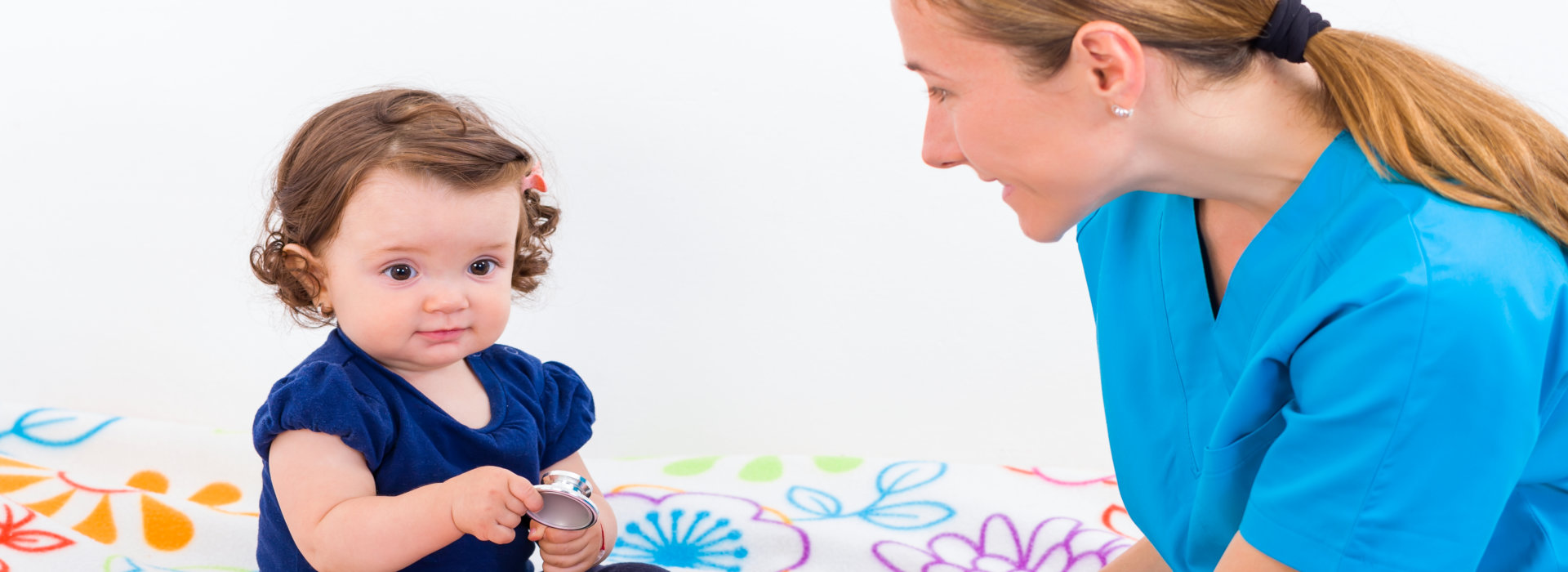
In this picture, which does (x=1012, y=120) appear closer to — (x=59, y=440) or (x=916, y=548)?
(x=916, y=548)

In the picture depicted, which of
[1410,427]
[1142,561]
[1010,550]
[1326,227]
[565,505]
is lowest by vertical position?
[1010,550]

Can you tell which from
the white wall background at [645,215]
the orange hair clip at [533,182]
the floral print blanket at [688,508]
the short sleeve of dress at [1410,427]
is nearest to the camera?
the short sleeve of dress at [1410,427]

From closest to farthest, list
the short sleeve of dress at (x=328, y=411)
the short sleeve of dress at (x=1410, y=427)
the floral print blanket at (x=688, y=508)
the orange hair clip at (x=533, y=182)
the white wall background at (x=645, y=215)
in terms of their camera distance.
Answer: the short sleeve of dress at (x=1410, y=427), the short sleeve of dress at (x=328, y=411), the orange hair clip at (x=533, y=182), the floral print blanket at (x=688, y=508), the white wall background at (x=645, y=215)

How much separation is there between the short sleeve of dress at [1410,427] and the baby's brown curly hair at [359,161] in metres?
0.68

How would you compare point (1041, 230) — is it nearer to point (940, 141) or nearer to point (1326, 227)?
point (940, 141)

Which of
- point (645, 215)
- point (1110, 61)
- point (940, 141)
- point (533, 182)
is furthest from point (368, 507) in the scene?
point (645, 215)

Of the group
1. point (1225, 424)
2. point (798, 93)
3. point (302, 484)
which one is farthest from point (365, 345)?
point (798, 93)

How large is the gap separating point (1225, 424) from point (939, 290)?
99 centimetres

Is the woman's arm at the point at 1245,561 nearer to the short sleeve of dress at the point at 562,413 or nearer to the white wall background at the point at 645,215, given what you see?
the short sleeve of dress at the point at 562,413

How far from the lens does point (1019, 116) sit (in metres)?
0.95

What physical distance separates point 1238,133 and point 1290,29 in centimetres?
8

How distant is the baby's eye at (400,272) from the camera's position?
1110mm

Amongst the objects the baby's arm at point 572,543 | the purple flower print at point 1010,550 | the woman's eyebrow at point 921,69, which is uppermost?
the woman's eyebrow at point 921,69

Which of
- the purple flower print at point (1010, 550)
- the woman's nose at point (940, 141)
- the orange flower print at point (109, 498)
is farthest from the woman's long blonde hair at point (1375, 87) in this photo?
the orange flower print at point (109, 498)
